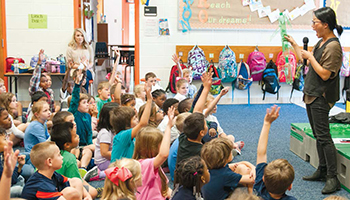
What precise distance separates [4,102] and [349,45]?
613 centimetres

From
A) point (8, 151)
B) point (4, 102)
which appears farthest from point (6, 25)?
point (8, 151)

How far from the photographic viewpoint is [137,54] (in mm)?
7273

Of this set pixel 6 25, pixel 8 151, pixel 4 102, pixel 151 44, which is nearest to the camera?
pixel 8 151

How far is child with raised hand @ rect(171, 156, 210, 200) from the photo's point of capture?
2.12 metres

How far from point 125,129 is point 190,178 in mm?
1163

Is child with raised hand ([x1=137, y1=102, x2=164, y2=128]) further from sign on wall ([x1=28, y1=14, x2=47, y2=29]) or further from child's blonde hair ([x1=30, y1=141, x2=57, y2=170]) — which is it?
sign on wall ([x1=28, y1=14, x2=47, y2=29])

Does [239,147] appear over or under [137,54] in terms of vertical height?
under

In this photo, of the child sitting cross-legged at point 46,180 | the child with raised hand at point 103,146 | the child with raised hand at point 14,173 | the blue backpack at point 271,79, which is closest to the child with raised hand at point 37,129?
the child with raised hand at point 103,146

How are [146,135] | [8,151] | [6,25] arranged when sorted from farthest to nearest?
[6,25] < [146,135] < [8,151]

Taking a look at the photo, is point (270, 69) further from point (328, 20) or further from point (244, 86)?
point (328, 20)

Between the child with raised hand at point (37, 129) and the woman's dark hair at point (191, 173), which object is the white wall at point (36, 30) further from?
the woman's dark hair at point (191, 173)

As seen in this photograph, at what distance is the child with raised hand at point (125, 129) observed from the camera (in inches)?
119

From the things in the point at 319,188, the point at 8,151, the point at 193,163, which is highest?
Result: the point at 8,151

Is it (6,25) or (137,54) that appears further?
(137,54)
